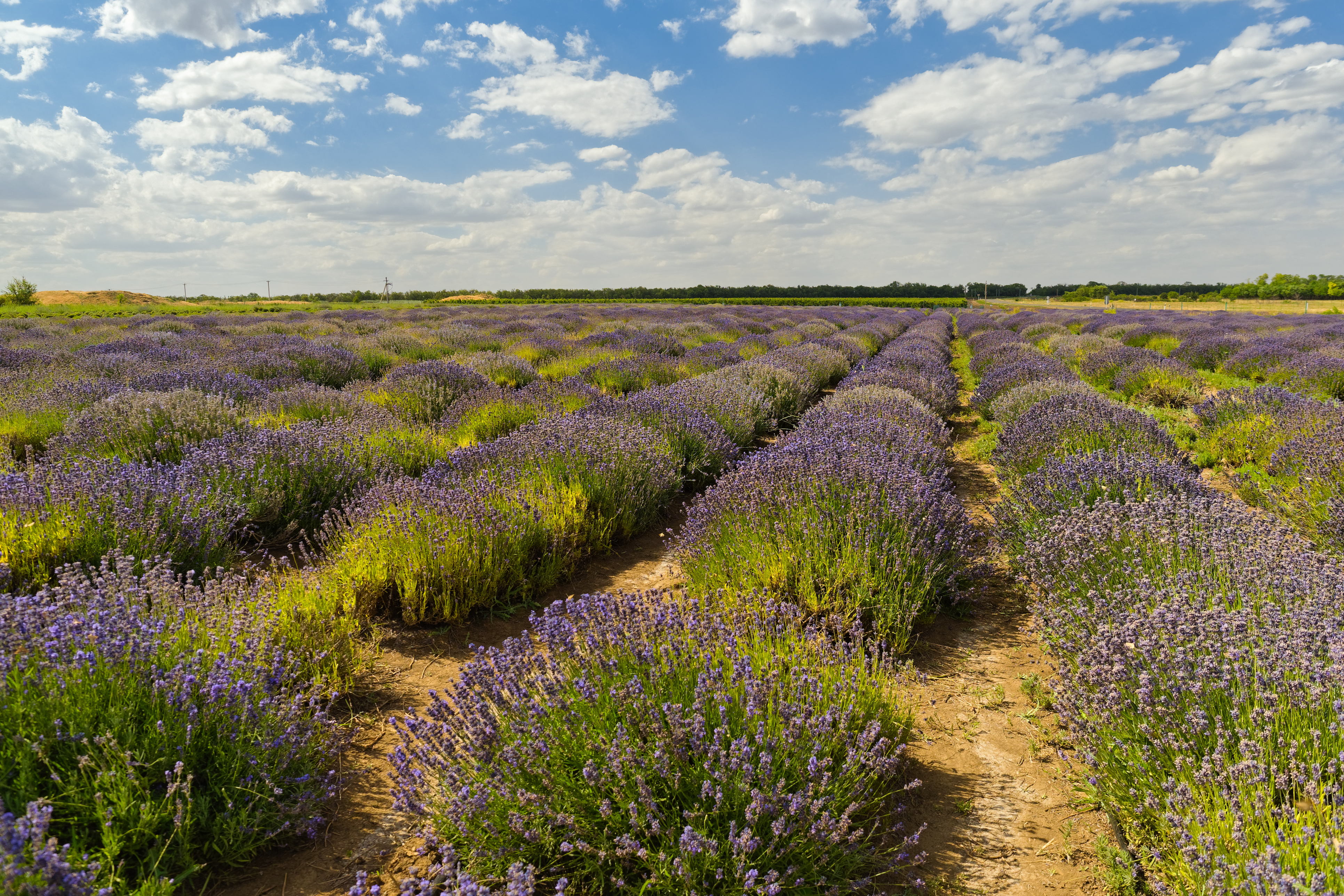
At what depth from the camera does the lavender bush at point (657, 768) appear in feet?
5.18

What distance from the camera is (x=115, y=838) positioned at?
1.48 meters

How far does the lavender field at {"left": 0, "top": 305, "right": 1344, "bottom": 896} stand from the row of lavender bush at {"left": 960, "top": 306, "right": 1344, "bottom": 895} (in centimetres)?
2

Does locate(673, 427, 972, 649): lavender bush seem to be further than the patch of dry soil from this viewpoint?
No

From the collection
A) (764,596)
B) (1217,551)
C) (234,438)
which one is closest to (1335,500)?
(1217,551)

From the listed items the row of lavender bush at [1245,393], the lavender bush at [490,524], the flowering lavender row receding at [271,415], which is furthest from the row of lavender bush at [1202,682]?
the flowering lavender row receding at [271,415]

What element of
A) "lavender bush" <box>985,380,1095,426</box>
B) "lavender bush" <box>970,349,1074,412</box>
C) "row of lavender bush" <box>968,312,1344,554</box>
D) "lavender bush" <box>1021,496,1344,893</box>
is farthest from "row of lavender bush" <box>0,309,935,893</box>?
"row of lavender bush" <box>968,312,1344,554</box>

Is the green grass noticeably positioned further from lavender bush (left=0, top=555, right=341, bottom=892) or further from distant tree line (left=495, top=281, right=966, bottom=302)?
distant tree line (left=495, top=281, right=966, bottom=302)

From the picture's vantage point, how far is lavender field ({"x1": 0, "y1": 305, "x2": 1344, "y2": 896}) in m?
1.59

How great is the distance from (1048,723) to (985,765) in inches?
16.8

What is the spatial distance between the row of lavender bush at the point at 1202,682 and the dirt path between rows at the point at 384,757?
80.1 inches

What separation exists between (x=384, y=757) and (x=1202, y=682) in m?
2.72

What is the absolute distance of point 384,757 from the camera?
2332 mm

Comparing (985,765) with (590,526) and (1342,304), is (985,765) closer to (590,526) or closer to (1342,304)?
(590,526)

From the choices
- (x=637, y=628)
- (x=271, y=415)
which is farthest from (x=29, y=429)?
(x=637, y=628)
